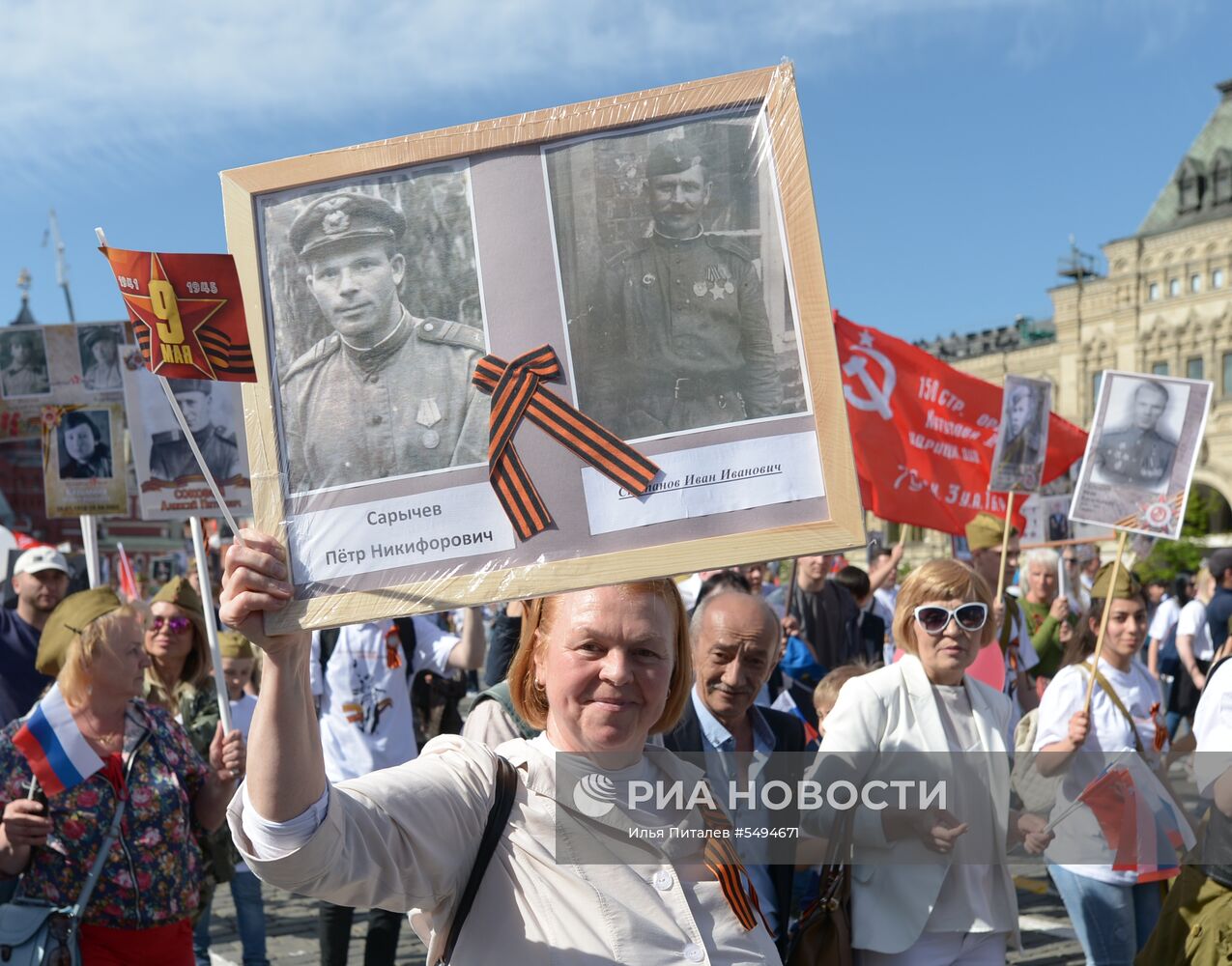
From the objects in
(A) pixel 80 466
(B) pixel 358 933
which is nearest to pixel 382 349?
(B) pixel 358 933

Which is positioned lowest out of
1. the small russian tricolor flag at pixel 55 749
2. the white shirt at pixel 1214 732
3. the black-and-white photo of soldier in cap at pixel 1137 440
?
the white shirt at pixel 1214 732

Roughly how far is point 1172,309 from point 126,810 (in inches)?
2195

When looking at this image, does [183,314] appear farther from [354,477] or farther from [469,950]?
[469,950]

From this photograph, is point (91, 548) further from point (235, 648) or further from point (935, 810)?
point (935, 810)

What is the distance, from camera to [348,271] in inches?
87.9

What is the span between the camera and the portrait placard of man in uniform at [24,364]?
7.78 meters

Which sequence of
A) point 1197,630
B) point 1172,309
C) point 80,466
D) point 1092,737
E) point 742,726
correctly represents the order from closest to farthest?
point 742,726, point 1092,737, point 80,466, point 1197,630, point 1172,309

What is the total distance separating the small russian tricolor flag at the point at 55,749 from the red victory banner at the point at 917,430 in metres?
5.28

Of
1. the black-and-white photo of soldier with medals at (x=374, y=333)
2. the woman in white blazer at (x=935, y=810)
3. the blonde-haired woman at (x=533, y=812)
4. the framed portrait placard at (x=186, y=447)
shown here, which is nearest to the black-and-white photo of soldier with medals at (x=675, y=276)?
the black-and-white photo of soldier with medals at (x=374, y=333)

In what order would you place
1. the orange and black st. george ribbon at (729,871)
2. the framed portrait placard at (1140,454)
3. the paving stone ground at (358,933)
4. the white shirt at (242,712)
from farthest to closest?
1. the paving stone ground at (358,933)
2. the white shirt at (242,712)
3. the framed portrait placard at (1140,454)
4. the orange and black st. george ribbon at (729,871)

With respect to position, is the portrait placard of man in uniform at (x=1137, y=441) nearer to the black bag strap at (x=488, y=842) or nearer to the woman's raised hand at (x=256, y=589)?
the black bag strap at (x=488, y=842)

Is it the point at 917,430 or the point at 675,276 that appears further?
the point at 917,430

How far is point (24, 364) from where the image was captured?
25.8 ft

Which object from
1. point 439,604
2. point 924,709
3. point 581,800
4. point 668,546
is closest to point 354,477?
point 439,604
